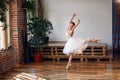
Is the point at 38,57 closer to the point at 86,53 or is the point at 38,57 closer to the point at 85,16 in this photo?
the point at 86,53

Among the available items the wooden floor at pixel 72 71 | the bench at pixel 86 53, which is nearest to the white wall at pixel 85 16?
the bench at pixel 86 53

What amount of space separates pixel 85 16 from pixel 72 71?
154 inches

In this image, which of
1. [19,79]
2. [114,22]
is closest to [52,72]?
[19,79]

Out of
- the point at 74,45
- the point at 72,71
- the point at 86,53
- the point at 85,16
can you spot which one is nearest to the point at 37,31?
the point at 74,45

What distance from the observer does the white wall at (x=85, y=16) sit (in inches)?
409

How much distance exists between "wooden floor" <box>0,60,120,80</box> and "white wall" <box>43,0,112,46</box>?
91.6 inches

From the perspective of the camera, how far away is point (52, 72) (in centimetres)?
693

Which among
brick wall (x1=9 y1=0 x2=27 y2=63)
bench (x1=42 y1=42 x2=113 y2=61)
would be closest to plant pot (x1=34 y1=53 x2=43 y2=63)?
bench (x1=42 y1=42 x2=113 y2=61)

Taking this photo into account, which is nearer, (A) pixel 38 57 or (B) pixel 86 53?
(A) pixel 38 57

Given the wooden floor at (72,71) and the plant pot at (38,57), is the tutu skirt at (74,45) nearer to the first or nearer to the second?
the wooden floor at (72,71)

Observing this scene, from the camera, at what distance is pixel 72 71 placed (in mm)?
7062

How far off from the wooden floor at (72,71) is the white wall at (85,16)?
2327 mm

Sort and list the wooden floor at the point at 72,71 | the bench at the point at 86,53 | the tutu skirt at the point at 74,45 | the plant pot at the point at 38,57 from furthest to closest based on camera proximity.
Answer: the bench at the point at 86,53 < the plant pot at the point at 38,57 < the tutu skirt at the point at 74,45 < the wooden floor at the point at 72,71

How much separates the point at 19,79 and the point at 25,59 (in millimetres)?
2468
